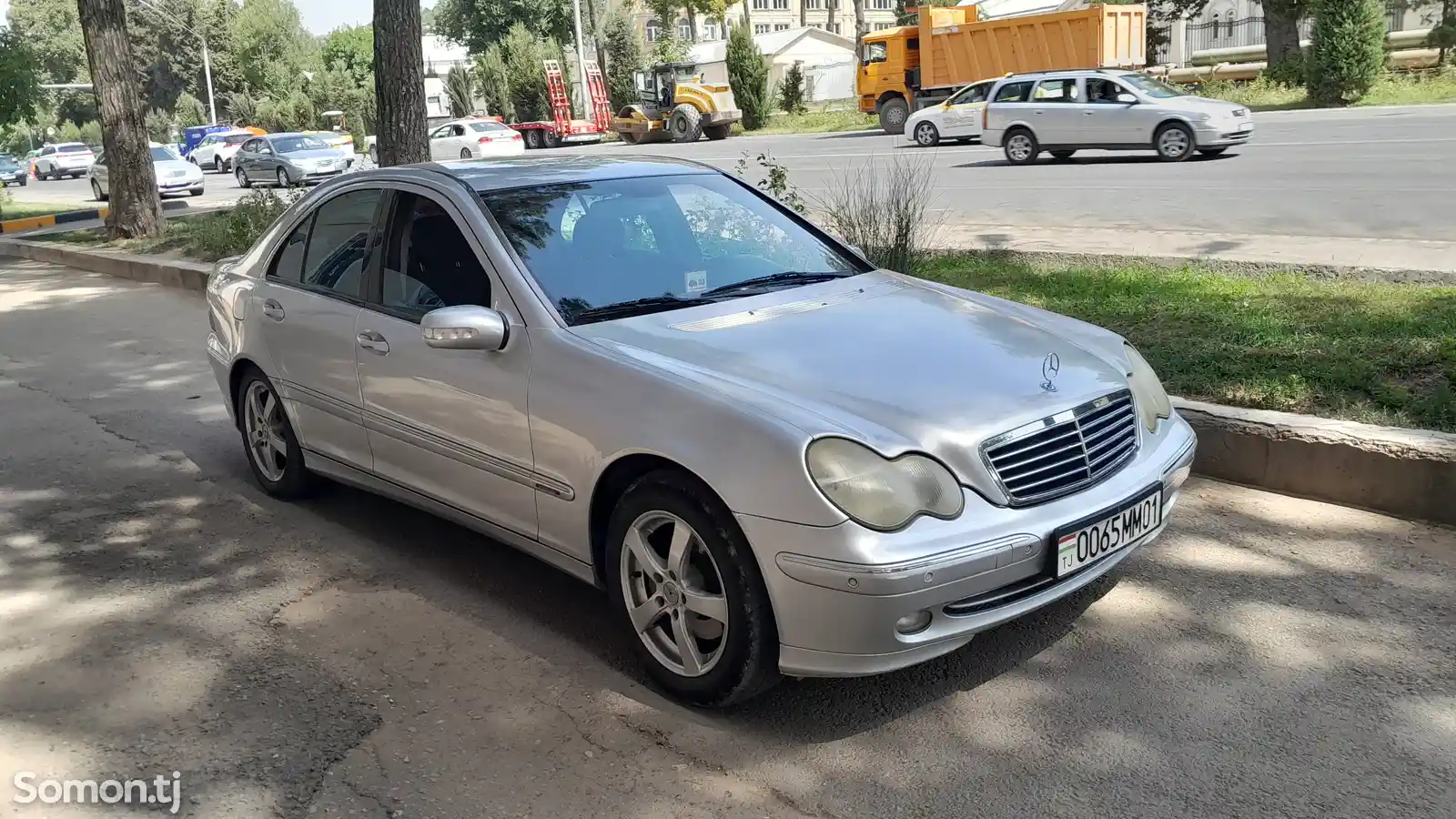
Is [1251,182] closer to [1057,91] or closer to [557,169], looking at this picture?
[1057,91]

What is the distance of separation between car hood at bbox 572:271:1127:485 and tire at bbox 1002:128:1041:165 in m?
17.2

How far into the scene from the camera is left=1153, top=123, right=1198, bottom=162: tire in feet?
61.0

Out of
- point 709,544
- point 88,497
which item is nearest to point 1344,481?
point 709,544

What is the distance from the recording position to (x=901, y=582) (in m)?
3.08

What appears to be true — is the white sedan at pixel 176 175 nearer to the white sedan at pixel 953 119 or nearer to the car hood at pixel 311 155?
the car hood at pixel 311 155

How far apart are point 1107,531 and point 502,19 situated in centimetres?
6984

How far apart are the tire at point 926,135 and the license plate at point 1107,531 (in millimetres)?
23232

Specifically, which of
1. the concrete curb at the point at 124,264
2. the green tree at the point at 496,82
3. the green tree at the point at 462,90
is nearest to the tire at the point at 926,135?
the concrete curb at the point at 124,264

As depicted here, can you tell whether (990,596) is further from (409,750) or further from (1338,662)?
(409,750)

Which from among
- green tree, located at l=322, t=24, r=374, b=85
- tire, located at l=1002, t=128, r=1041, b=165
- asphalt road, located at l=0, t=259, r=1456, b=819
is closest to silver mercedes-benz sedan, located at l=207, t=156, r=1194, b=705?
asphalt road, located at l=0, t=259, r=1456, b=819

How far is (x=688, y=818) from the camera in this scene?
3.06 m

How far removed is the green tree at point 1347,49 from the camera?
27.0 metres

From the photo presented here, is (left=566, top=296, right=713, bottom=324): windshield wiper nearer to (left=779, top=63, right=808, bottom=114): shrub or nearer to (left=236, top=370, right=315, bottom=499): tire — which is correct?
(left=236, top=370, right=315, bottom=499): tire

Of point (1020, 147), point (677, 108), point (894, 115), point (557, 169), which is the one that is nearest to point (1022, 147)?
point (1020, 147)
